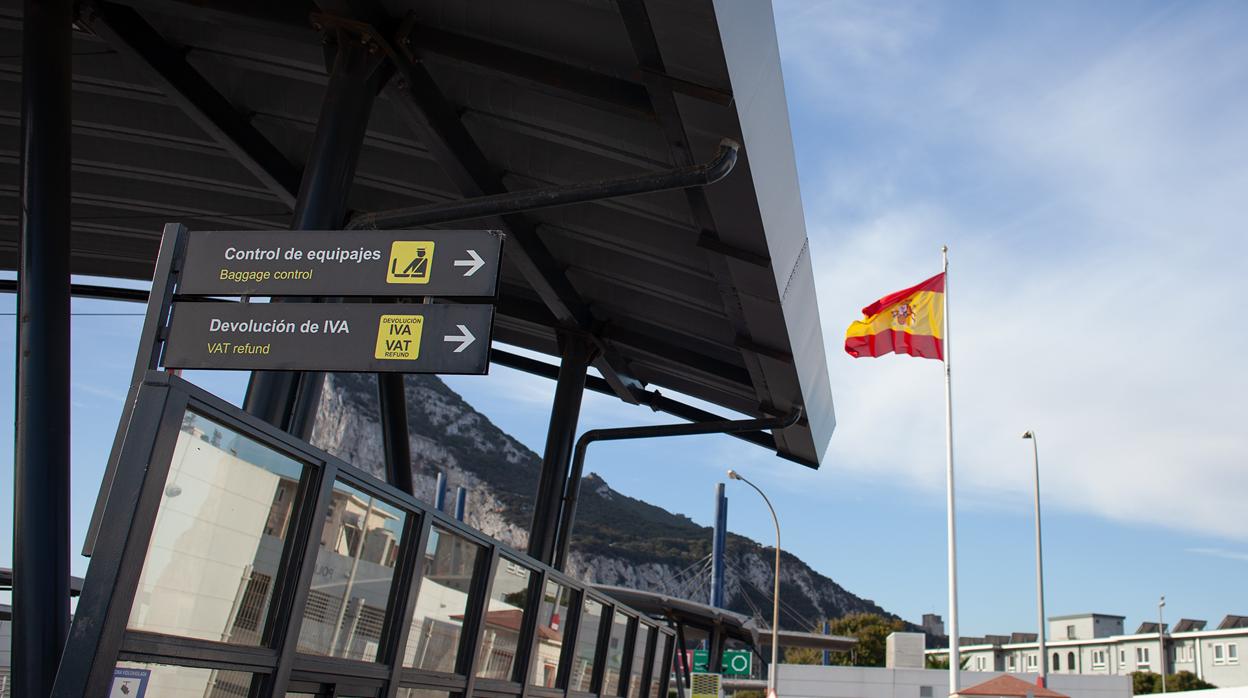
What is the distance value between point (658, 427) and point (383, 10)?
811 centimetres

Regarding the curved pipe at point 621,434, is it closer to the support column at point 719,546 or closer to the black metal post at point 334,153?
the black metal post at point 334,153

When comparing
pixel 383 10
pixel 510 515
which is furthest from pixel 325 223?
pixel 510 515

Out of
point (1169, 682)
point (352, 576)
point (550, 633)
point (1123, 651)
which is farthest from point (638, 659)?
point (1123, 651)

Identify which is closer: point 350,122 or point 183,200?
point 350,122

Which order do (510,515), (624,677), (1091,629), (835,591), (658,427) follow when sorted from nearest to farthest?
(624,677), (658,427), (1091,629), (510,515), (835,591)

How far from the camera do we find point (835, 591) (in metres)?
193

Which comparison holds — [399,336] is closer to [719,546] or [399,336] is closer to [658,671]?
[658,671]

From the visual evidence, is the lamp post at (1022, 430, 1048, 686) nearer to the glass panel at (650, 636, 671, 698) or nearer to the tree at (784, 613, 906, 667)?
the glass panel at (650, 636, 671, 698)

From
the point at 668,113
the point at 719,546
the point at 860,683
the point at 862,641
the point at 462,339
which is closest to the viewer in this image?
the point at 462,339

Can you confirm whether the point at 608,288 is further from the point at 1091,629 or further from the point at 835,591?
the point at 835,591

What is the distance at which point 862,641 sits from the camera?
9725 centimetres

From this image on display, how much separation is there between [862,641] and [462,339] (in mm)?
98258

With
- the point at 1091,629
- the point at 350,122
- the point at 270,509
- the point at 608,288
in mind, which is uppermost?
the point at 1091,629

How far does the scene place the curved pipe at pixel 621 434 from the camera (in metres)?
13.6
